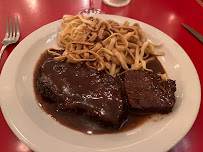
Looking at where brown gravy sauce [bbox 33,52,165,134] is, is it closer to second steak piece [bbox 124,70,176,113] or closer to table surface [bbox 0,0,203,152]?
second steak piece [bbox 124,70,176,113]

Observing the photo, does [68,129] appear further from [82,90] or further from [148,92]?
[148,92]

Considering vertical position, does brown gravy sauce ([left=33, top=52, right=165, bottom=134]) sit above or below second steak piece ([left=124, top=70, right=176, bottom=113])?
below

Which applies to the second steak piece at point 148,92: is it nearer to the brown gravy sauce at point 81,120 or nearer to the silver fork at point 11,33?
the brown gravy sauce at point 81,120

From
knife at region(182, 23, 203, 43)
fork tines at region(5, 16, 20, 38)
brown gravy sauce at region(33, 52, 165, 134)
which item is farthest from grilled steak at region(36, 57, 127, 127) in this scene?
knife at region(182, 23, 203, 43)

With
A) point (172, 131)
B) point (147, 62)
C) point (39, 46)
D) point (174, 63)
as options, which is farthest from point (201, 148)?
point (39, 46)

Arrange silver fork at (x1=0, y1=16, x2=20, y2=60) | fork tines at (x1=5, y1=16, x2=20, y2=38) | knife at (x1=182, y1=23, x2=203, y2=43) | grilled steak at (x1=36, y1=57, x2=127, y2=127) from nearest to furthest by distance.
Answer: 1. grilled steak at (x1=36, y1=57, x2=127, y2=127)
2. silver fork at (x1=0, y1=16, x2=20, y2=60)
3. fork tines at (x1=5, y1=16, x2=20, y2=38)
4. knife at (x1=182, y1=23, x2=203, y2=43)

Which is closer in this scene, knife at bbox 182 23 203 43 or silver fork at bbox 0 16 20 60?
silver fork at bbox 0 16 20 60

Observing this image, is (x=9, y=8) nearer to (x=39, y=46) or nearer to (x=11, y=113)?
(x=39, y=46)

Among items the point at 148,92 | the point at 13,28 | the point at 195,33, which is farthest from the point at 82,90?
the point at 195,33
